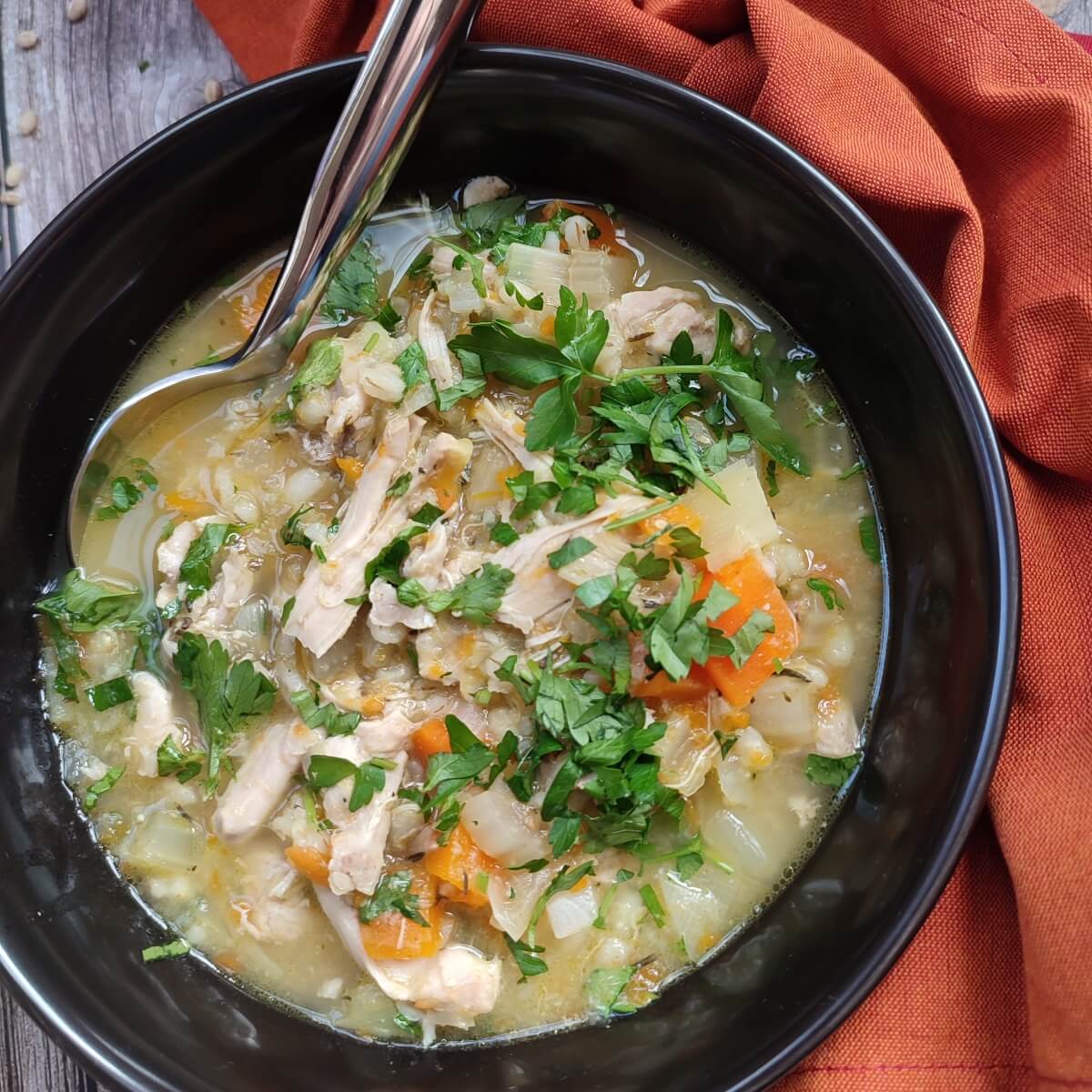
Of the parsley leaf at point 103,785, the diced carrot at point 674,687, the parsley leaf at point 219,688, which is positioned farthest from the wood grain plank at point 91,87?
the diced carrot at point 674,687

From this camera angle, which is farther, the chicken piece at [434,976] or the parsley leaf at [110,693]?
the parsley leaf at [110,693]

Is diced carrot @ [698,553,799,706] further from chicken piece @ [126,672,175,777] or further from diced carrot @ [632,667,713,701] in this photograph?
chicken piece @ [126,672,175,777]

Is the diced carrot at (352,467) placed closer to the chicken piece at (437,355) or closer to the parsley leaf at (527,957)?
the chicken piece at (437,355)

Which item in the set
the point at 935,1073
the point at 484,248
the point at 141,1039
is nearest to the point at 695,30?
the point at 484,248

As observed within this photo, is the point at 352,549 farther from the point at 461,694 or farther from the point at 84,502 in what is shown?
the point at 84,502

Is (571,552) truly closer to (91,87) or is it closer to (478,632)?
(478,632)

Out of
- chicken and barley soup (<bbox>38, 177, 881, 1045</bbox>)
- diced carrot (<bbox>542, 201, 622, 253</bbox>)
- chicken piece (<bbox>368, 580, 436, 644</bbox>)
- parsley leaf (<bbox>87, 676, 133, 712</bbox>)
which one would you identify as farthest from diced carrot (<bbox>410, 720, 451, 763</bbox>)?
diced carrot (<bbox>542, 201, 622, 253</bbox>)

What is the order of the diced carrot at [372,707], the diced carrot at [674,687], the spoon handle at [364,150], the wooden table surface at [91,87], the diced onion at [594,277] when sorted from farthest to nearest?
the wooden table surface at [91,87] → the diced onion at [594,277] → the diced carrot at [372,707] → the diced carrot at [674,687] → the spoon handle at [364,150]

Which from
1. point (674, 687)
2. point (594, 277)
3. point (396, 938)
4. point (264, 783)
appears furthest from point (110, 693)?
point (594, 277)
